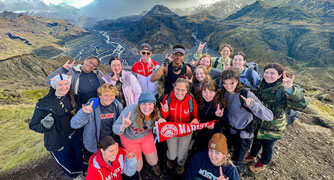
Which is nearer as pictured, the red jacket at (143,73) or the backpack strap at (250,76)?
the backpack strap at (250,76)

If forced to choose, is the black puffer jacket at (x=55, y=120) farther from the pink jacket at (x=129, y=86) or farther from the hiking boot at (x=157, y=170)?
the hiking boot at (x=157, y=170)

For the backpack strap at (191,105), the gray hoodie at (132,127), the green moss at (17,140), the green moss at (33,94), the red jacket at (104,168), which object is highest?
the backpack strap at (191,105)

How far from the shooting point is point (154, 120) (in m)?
5.90

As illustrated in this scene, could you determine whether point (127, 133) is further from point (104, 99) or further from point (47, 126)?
point (47, 126)

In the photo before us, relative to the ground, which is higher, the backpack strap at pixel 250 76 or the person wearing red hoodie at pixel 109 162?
the backpack strap at pixel 250 76

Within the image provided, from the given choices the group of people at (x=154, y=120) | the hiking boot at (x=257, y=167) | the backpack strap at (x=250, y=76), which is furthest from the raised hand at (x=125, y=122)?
the hiking boot at (x=257, y=167)

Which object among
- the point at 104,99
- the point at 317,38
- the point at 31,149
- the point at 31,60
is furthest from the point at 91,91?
the point at 317,38

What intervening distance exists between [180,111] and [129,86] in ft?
9.13

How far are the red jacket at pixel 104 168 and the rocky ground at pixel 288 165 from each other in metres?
2.25

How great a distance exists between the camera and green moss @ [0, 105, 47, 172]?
8.92m

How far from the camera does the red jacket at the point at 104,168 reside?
482 centimetres

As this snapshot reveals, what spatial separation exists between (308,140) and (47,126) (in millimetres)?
14990

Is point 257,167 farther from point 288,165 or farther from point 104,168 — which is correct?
point 104,168

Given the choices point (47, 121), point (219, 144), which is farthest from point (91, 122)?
point (219, 144)
